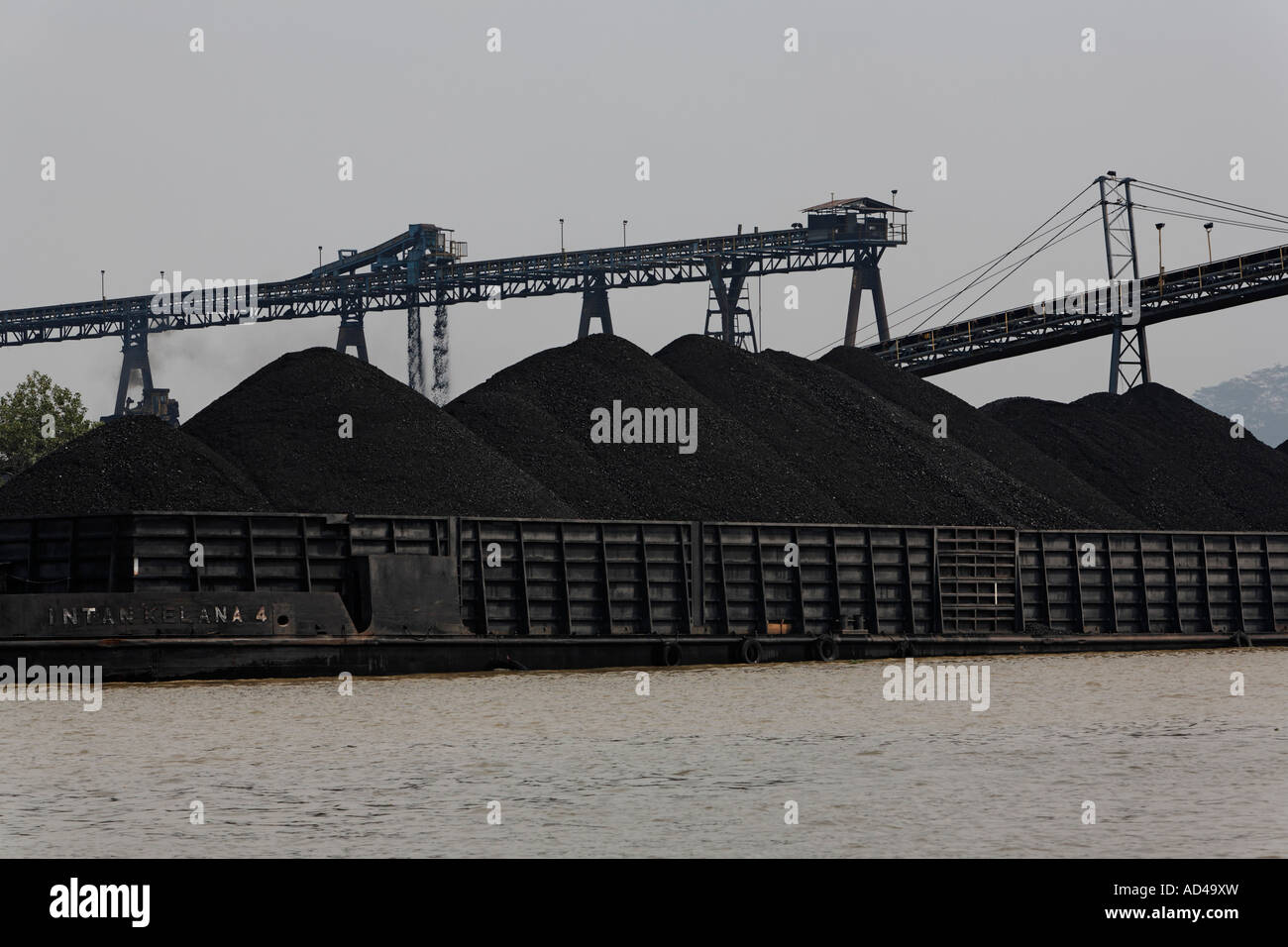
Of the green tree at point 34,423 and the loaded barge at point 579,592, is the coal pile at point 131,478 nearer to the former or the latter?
the loaded barge at point 579,592

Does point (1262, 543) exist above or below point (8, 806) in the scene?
above

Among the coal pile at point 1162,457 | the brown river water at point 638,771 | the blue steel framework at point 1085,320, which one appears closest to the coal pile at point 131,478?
the brown river water at point 638,771

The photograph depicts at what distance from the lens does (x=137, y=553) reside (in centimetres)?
2380

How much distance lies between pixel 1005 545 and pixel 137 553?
17.2 metres

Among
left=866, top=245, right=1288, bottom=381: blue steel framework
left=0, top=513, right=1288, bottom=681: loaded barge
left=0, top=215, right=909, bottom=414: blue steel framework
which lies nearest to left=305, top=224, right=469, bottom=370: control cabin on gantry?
left=0, top=215, right=909, bottom=414: blue steel framework

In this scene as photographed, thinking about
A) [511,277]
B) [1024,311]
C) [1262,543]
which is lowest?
[1262,543]

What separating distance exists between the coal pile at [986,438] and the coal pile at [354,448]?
16.6 metres

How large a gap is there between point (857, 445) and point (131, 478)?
20064 mm

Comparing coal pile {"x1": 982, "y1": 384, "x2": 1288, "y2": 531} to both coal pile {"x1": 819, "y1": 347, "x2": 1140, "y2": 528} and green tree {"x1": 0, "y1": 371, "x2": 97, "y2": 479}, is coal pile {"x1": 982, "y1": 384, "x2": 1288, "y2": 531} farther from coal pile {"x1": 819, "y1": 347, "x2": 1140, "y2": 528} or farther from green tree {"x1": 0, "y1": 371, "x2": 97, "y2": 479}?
green tree {"x1": 0, "y1": 371, "x2": 97, "y2": 479}

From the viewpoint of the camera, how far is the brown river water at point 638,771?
438 inches

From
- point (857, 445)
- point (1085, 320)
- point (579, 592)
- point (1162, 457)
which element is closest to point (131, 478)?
point (579, 592)
